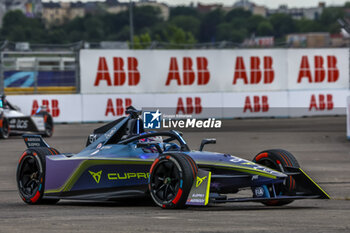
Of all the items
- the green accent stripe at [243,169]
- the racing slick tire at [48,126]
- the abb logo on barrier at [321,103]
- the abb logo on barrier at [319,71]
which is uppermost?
the green accent stripe at [243,169]

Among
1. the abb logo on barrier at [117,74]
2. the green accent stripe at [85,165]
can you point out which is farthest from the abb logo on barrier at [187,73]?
the green accent stripe at [85,165]

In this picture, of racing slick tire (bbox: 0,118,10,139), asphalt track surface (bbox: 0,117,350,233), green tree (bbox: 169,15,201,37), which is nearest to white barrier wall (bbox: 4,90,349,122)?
racing slick tire (bbox: 0,118,10,139)

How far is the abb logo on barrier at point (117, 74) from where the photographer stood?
36500 mm

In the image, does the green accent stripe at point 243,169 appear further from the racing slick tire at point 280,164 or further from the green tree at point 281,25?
the green tree at point 281,25

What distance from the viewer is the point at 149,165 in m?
10.1

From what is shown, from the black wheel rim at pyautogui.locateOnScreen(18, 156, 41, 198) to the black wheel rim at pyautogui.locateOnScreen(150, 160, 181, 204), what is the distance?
2157mm

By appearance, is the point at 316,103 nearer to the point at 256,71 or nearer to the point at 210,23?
the point at 256,71

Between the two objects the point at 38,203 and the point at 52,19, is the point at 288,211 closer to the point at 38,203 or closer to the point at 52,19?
the point at 38,203

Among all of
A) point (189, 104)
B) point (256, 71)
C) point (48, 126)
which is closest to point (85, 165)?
point (48, 126)

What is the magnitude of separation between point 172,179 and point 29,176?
261 centimetres

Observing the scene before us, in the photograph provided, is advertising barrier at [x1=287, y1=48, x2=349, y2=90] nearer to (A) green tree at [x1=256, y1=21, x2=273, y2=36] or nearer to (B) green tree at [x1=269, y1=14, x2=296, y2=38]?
(A) green tree at [x1=256, y1=21, x2=273, y2=36]

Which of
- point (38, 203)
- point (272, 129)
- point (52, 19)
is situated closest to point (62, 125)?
point (272, 129)

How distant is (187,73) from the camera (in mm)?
38094

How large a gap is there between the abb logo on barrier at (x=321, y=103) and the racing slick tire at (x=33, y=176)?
28.3 meters
